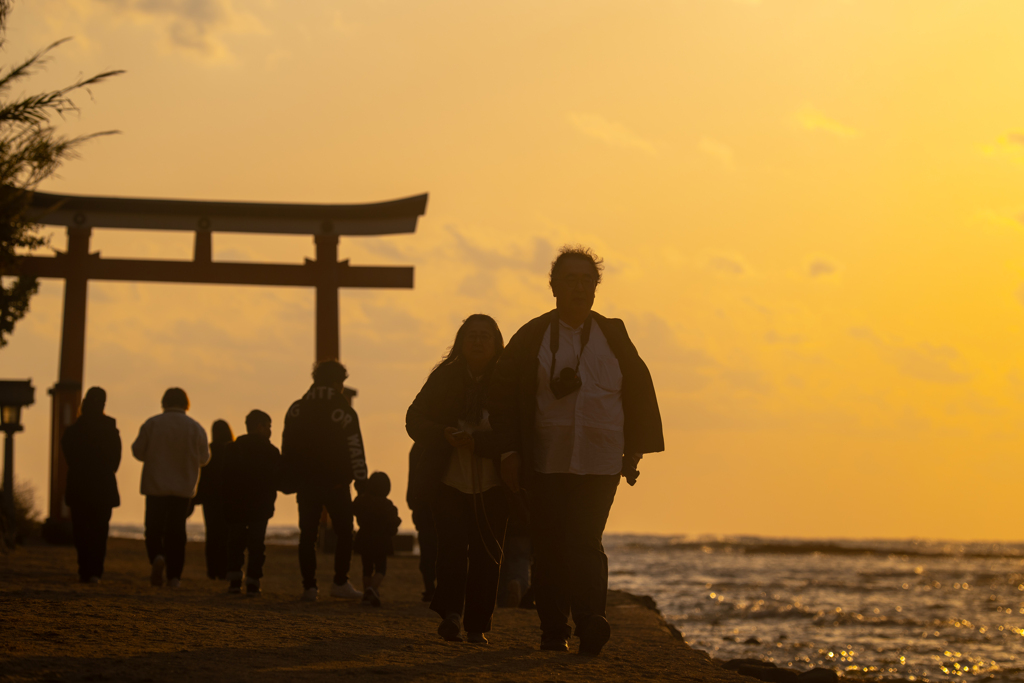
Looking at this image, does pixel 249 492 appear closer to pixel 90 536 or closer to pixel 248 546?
pixel 248 546

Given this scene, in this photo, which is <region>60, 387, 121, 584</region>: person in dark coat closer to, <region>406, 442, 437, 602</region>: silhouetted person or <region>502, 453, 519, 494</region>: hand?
<region>406, 442, 437, 602</region>: silhouetted person

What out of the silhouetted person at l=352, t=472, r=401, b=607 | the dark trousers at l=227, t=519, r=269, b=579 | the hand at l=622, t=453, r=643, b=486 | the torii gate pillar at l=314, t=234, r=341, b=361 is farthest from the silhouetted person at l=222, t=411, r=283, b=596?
the torii gate pillar at l=314, t=234, r=341, b=361

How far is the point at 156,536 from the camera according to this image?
8742 millimetres

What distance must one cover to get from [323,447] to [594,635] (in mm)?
3215

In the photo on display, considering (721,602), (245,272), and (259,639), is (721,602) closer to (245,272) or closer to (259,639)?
(245,272)

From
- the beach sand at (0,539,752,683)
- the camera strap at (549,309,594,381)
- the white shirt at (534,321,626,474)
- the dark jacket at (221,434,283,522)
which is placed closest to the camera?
the beach sand at (0,539,752,683)

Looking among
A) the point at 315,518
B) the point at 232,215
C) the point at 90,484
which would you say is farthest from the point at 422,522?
the point at 232,215

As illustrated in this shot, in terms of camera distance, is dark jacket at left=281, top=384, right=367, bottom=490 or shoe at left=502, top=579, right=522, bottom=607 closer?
dark jacket at left=281, top=384, right=367, bottom=490

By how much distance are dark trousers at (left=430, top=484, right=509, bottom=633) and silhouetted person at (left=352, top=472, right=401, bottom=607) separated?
8.00 feet

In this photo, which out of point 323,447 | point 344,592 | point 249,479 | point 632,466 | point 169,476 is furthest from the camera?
point 169,476

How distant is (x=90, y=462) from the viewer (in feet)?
27.8

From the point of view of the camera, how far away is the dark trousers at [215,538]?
373 inches

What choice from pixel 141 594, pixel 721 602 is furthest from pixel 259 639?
pixel 721 602

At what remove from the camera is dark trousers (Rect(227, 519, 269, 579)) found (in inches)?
316
